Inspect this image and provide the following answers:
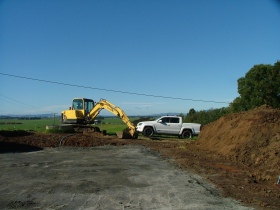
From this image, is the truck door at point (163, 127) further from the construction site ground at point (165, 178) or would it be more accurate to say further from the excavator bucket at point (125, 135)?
the construction site ground at point (165, 178)

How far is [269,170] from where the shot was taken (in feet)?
37.2

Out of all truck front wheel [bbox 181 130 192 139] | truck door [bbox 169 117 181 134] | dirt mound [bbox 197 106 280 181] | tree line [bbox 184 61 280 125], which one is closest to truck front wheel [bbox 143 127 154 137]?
truck door [bbox 169 117 181 134]

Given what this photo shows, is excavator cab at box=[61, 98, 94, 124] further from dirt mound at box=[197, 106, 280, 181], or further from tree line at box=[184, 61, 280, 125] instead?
tree line at box=[184, 61, 280, 125]

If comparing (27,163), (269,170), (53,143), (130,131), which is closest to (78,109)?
(130,131)

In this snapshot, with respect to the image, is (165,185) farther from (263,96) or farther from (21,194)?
(263,96)

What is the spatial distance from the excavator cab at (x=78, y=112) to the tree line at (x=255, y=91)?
20725 mm

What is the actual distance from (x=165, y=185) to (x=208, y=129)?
47.2 ft

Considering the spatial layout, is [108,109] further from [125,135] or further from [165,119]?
[165,119]

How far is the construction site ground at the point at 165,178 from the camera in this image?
765 centimetres

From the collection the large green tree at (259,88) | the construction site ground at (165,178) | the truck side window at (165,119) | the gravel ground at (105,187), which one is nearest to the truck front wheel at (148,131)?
the truck side window at (165,119)

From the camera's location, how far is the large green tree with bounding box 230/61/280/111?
45056 mm

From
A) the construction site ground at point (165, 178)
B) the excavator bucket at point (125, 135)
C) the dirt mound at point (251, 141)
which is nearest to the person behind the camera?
the construction site ground at point (165, 178)

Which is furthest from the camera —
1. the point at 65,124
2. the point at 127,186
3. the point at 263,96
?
the point at 263,96

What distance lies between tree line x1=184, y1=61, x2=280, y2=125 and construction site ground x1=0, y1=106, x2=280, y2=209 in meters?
28.1
